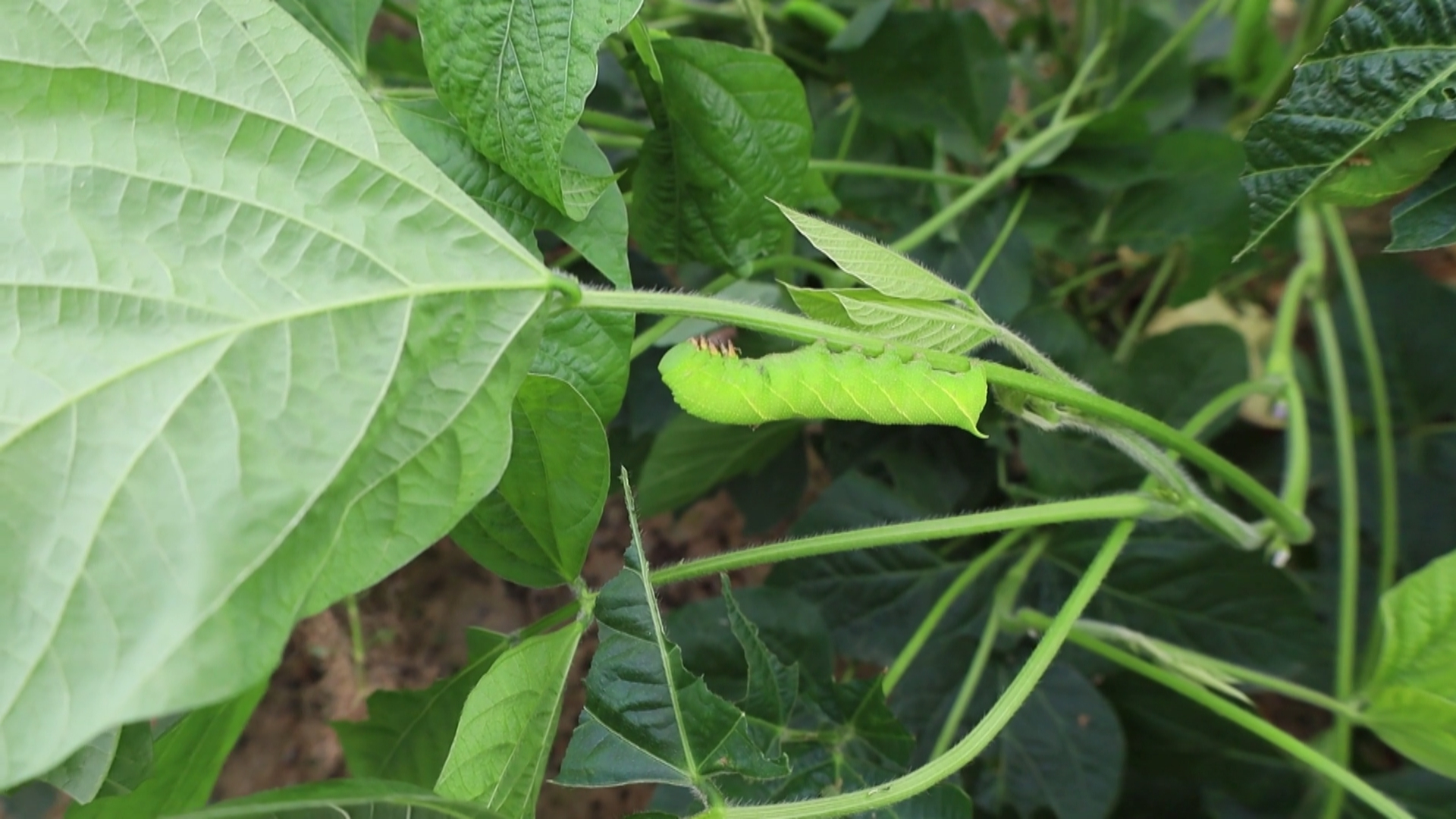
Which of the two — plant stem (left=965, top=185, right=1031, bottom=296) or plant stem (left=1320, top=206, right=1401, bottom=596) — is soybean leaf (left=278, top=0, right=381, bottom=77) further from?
plant stem (left=1320, top=206, right=1401, bottom=596)

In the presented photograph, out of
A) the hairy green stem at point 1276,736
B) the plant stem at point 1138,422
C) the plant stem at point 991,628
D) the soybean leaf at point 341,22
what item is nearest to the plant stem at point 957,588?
the plant stem at point 991,628

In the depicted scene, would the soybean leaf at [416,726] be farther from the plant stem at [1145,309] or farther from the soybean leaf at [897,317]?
the plant stem at [1145,309]

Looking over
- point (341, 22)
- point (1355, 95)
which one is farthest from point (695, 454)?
point (1355, 95)

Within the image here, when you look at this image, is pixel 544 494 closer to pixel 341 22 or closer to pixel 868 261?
pixel 868 261

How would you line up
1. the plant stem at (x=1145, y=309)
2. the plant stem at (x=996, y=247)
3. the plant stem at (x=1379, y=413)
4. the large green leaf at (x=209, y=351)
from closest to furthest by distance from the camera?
the large green leaf at (x=209, y=351), the plant stem at (x=996, y=247), the plant stem at (x=1379, y=413), the plant stem at (x=1145, y=309)

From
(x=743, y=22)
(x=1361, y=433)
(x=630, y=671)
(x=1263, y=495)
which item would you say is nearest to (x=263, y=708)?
(x=630, y=671)

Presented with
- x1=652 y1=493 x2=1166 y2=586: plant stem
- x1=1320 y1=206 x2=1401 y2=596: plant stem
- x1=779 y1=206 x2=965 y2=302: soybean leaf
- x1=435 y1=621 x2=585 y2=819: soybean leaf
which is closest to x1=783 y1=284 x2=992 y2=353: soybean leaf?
x1=779 y1=206 x2=965 y2=302: soybean leaf
